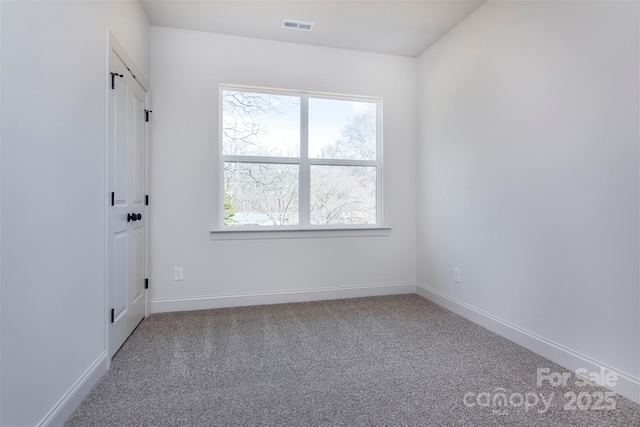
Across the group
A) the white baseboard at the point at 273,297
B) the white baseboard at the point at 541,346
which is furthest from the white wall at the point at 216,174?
the white baseboard at the point at 541,346

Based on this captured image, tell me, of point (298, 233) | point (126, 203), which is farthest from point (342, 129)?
point (126, 203)

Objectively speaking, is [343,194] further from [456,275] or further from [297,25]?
[297,25]

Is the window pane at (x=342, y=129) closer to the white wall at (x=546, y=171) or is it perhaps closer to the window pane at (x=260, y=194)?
the window pane at (x=260, y=194)

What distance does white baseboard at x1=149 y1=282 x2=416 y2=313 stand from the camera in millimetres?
2971

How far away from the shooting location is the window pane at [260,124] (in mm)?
3152

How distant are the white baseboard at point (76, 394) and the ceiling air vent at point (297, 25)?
2924 millimetres

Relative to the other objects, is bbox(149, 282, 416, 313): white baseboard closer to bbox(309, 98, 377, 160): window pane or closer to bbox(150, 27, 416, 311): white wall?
bbox(150, 27, 416, 311): white wall

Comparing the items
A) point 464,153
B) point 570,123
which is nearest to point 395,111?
point 464,153

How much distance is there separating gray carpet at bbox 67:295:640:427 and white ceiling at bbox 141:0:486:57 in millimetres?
2657

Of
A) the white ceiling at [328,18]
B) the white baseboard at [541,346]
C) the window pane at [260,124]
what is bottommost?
the white baseboard at [541,346]

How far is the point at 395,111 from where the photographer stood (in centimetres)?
354

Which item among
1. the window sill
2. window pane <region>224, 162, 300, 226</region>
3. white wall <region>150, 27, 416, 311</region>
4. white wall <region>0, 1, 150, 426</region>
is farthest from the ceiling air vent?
the window sill

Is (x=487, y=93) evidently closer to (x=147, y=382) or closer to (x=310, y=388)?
(x=310, y=388)

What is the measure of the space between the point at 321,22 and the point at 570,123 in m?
2.14
